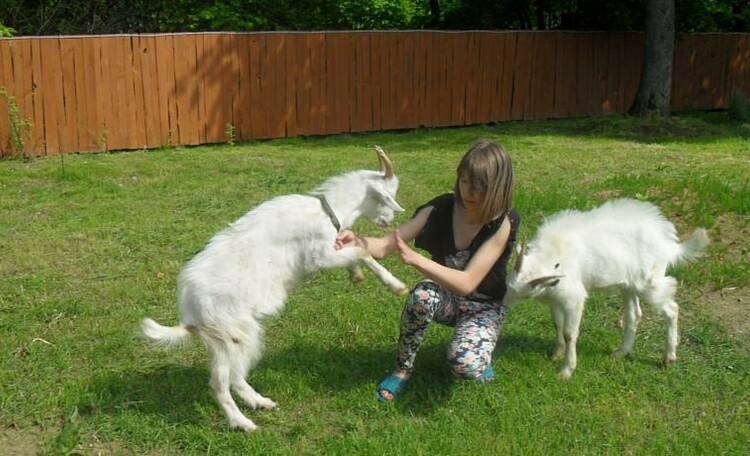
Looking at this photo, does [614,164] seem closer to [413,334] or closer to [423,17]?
[413,334]

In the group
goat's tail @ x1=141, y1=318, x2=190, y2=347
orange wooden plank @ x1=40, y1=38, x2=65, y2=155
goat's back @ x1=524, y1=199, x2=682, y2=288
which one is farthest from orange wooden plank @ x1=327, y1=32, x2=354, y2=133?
goat's tail @ x1=141, y1=318, x2=190, y2=347

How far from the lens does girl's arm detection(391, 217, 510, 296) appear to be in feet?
12.8

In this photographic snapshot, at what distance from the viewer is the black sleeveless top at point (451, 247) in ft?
14.2

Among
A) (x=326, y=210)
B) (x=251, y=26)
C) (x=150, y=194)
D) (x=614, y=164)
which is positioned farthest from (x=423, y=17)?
(x=326, y=210)

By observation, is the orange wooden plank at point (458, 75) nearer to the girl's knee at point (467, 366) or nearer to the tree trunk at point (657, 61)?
the tree trunk at point (657, 61)

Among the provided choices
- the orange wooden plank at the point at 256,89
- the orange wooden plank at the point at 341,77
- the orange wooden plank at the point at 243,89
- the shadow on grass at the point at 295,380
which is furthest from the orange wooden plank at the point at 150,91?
the shadow on grass at the point at 295,380

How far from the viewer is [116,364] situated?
4.73 m

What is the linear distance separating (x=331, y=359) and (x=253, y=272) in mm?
989

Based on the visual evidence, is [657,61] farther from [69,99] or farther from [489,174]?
[489,174]

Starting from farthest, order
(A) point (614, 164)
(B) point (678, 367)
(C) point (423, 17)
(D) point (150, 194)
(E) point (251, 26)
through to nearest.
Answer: (C) point (423, 17) → (E) point (251, 26) → (A) point (614, 164) → (D) point (150, 194) → (B) point (678, 367)

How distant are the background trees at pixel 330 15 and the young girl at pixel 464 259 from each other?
43.2 feet

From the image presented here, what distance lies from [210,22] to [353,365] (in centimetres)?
1371

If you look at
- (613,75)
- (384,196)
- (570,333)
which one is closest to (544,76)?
(613,75)

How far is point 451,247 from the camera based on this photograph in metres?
4.36
